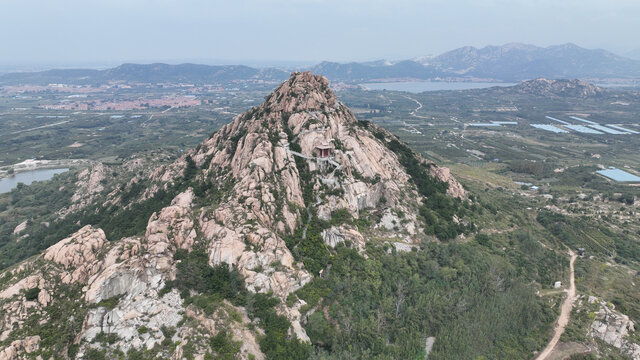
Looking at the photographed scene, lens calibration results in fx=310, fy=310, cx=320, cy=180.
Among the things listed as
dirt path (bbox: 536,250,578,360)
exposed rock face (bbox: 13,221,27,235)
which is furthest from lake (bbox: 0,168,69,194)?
dirt path (bbox: 536,250,578,360)

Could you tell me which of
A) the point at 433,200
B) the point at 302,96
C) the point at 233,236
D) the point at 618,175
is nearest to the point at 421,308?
the point at 433,200

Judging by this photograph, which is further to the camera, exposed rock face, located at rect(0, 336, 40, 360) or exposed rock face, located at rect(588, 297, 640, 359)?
exposed rock face, located at rect(588, 297, 640, 359)

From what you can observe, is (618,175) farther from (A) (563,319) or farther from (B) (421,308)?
(B) (421,308)

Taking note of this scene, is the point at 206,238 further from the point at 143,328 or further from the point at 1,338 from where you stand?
the point at 1,338

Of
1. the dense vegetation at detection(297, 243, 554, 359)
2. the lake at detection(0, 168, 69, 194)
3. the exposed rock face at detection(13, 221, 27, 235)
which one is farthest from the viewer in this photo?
the lake at detection(0, 168, 69, 194)

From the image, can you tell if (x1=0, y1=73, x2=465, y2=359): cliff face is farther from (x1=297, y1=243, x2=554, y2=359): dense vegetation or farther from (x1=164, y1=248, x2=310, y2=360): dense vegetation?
(x1=297, y1=243, x2=554, y2=359): dense vegetation

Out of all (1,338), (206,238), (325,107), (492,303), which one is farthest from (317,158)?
(1,338)
